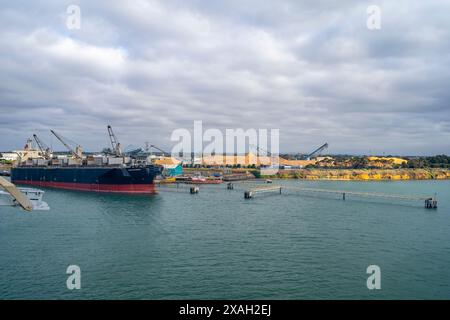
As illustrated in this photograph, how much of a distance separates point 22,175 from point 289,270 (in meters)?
72.8

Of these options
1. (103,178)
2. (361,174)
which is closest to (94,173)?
(103,178)

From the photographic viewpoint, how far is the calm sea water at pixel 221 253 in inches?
636

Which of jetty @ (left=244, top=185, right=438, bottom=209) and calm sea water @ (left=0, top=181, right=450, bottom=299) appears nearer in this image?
calm sea water @ (left=0, top=181, right=450, bottom=299)

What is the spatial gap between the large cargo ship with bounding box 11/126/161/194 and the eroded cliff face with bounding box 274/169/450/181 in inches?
2161

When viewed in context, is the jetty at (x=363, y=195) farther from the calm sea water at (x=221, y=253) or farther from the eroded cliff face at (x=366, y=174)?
the eroded cliff face at (x=366, y=174)

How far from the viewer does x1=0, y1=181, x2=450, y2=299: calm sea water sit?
1616cm

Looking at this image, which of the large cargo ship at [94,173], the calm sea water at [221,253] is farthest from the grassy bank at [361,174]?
the calm sea water at [221,253]

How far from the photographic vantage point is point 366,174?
106 meters

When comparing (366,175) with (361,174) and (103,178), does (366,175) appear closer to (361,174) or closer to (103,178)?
(361,174)

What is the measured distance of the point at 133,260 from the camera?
65.8 ft

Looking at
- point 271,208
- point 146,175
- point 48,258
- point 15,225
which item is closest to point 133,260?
point 48,258

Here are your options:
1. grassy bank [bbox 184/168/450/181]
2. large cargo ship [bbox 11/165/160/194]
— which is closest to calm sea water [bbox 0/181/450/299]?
large cargo ship [bbox 11/165/160/194]

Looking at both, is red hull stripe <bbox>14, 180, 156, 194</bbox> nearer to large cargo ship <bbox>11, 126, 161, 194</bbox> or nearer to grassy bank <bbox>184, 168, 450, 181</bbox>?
large cargo ship <bbox>11, 126, 161, 194</bbox>
